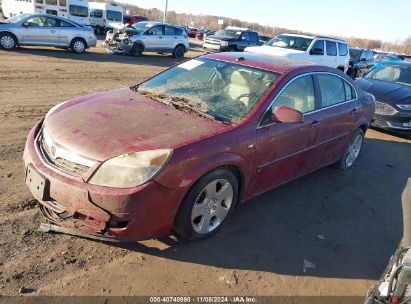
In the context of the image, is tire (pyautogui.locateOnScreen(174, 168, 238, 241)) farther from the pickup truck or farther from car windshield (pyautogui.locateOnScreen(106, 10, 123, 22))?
car windshield (pyautogui.locateOnScreen(106, 10, 123, 22))

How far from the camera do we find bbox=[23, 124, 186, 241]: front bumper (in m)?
2.94

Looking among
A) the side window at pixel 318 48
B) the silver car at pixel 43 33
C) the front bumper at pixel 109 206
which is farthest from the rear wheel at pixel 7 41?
the front bumper at pixel 109 206

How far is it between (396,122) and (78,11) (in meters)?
24.3

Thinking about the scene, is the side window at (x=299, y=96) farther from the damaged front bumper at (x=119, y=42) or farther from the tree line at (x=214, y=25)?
the tree line at (x=214, y=25)

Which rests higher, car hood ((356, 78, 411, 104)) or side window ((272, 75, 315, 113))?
side window ((272, 75, 315, 113))

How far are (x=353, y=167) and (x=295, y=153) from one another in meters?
2.31

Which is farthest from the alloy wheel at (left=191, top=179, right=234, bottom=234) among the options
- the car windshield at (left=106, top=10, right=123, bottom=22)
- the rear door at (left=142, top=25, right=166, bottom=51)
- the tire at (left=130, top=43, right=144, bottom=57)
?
the car windshield at (left=106, top=10, right=123, bottom=22)

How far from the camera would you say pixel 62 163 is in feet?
10.4

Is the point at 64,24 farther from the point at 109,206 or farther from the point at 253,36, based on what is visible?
the point at 109,206

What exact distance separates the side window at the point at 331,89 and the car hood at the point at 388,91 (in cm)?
376

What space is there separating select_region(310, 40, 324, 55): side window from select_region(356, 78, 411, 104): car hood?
5395mm

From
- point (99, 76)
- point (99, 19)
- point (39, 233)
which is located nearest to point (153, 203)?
point (39, 233)

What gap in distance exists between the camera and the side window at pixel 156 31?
1883 centimetres

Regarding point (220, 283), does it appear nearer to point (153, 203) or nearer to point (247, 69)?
point (153, 203)
